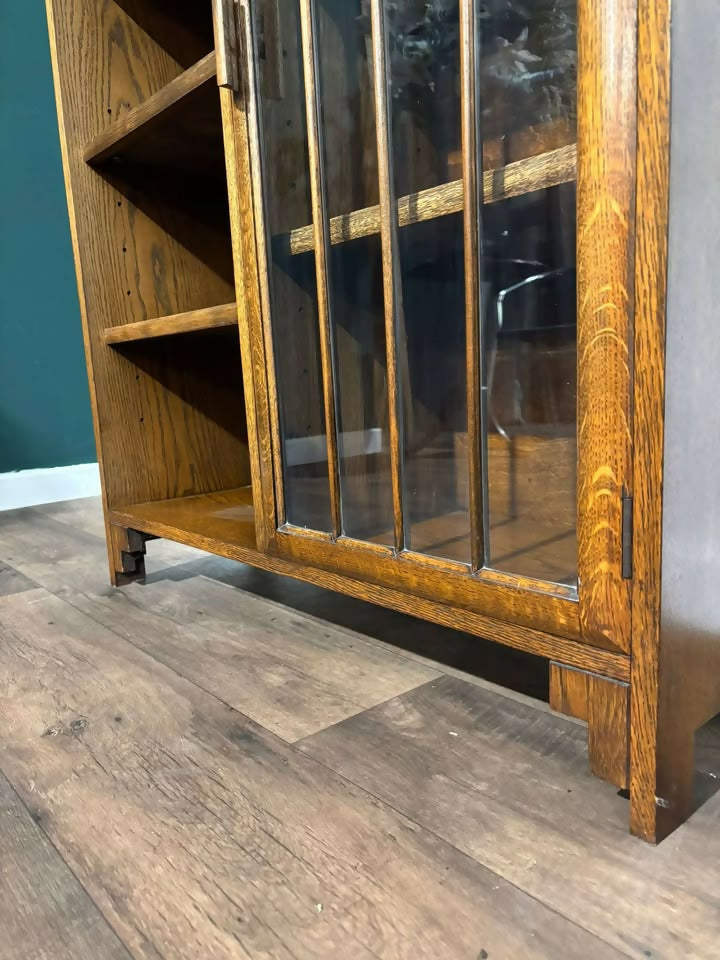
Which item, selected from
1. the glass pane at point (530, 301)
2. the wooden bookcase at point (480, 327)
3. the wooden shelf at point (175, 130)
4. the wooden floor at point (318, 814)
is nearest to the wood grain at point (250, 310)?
the wooden bookcase at point (480, 327)

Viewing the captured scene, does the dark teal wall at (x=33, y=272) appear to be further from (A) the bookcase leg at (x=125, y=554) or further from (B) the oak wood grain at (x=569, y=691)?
(B) the oak wood grain at (x=569, y=691)

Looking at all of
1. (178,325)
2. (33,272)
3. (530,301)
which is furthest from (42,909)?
(33,272)

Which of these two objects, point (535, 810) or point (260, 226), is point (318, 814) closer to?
point (535, 810)

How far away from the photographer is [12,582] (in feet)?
4.30

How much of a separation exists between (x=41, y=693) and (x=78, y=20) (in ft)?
3.37

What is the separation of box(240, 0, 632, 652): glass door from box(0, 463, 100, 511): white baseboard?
5.15 feet

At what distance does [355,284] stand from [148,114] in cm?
48

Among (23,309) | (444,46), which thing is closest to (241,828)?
(444,46)

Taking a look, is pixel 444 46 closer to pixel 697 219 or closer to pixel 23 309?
pixel 697 219

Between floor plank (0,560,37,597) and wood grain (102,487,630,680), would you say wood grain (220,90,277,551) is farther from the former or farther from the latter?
floor plank (0,560,37,597)

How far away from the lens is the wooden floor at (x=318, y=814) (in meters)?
0.44

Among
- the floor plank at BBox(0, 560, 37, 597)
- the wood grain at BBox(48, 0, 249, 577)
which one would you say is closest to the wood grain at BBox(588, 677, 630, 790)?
the wood grain at BBox(48, 0, 249, 577)

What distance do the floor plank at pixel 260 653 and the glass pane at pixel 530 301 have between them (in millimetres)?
275

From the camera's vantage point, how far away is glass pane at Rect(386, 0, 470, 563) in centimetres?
61
